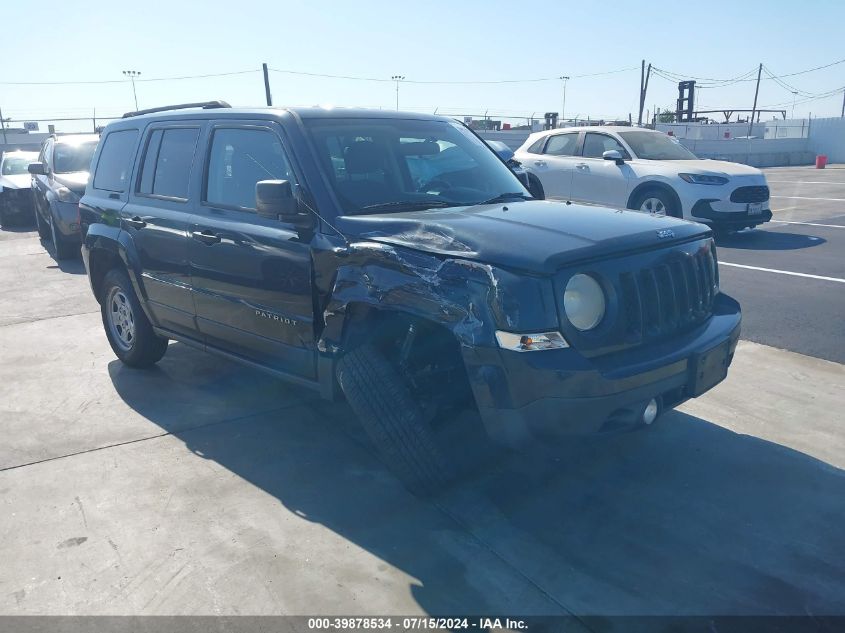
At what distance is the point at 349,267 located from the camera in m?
3.67

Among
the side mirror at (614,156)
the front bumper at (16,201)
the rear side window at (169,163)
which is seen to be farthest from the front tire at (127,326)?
the front bumper at (16,201)

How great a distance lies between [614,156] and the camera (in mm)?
10898

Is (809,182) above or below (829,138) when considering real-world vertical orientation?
below

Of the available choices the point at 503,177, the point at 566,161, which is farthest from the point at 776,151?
the point at 503,177

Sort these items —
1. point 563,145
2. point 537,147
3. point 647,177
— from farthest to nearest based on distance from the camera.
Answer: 1. point 537,147
2. point 563,145
3. point 647,177

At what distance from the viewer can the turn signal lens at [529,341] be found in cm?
304

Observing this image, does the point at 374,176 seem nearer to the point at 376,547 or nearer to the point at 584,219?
the point at 584,219

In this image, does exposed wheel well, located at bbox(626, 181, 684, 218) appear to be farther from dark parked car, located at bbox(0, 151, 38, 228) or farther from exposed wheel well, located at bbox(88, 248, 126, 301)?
dark parked car, located at bbox(0, 151, 38, 228)

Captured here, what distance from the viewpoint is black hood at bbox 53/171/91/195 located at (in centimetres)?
1073

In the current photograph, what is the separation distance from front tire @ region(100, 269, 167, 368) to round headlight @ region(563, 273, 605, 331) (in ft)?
11.6

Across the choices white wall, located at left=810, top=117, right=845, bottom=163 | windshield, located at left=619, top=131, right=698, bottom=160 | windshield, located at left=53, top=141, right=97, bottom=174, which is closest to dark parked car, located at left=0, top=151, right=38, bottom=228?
windshield, located at left=53, top=141, right=97, bottom=174

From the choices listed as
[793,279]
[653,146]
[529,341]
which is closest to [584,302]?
[529,341]

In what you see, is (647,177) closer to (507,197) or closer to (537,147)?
(537,147)

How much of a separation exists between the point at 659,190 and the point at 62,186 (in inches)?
348
